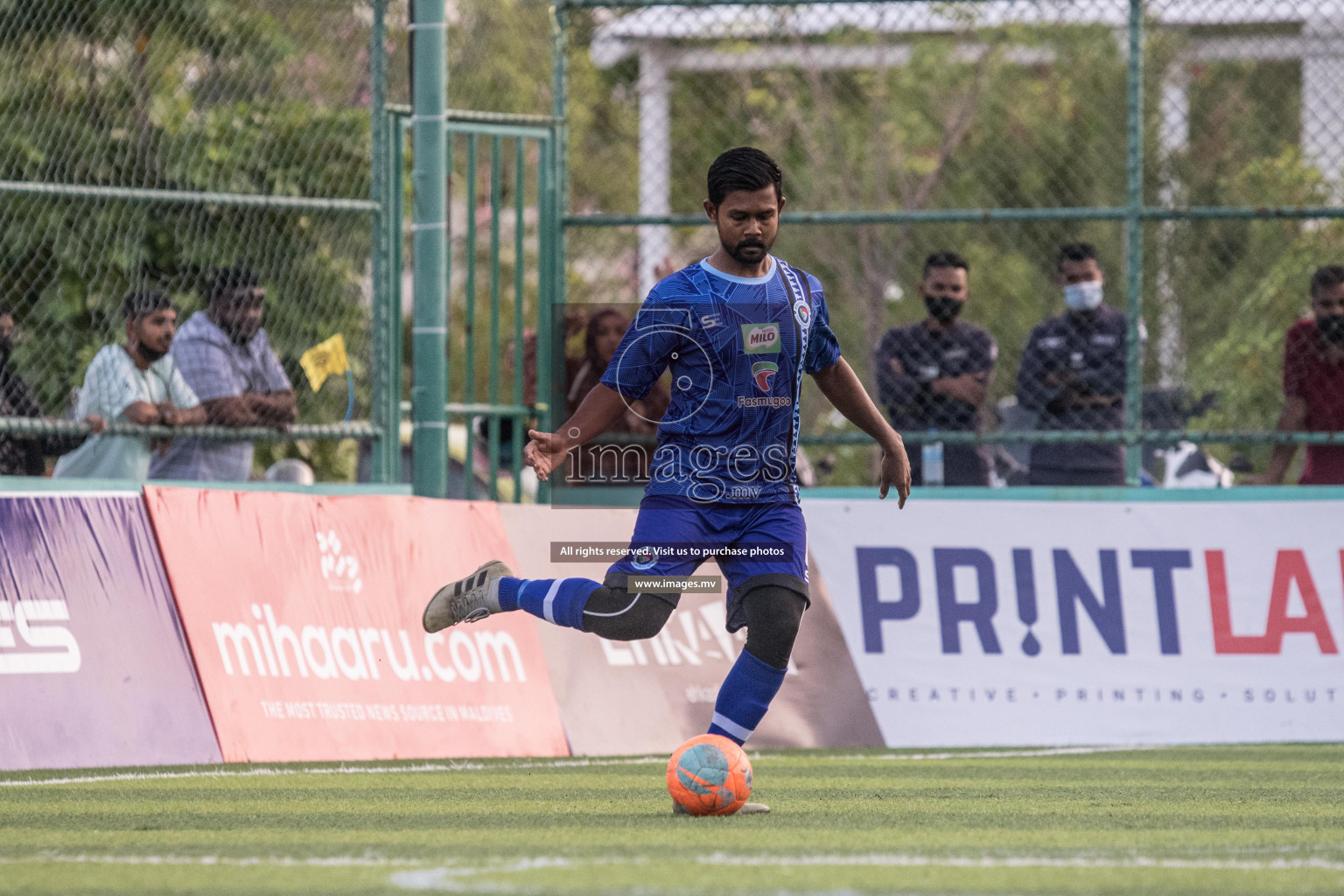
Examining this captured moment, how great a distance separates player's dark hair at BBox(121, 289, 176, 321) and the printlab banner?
3.43 meters

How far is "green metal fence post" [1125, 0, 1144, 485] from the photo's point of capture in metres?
10.1

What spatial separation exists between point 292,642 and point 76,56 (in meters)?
3.40

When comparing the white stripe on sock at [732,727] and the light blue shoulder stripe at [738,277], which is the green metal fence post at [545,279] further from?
the white stripe on sock at [732,727]

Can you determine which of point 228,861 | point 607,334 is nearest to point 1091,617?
point 607,334

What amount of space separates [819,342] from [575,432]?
3.01ft

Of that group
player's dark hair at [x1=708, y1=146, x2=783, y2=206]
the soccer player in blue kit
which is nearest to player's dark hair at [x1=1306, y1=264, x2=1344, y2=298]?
the soccer player in blue kit

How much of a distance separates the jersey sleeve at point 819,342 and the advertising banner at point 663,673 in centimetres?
313

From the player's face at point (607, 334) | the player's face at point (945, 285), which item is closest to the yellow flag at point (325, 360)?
the player's face at point (607, 334)

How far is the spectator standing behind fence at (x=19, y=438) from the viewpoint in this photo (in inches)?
348

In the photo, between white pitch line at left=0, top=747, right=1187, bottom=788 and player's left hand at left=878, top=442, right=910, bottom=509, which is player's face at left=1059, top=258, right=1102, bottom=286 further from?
player's left hand at left=878, top=442, right=910, bottom=509

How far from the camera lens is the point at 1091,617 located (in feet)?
32.0

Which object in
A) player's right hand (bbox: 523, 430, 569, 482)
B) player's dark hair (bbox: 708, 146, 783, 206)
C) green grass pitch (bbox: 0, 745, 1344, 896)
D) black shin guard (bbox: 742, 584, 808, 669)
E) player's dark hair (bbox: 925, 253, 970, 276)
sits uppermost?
player's dark hair (bbox: 708, 146, 783, 206)

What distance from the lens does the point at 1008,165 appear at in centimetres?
2511

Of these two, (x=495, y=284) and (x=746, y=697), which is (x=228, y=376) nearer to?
(x=495, y=284)
